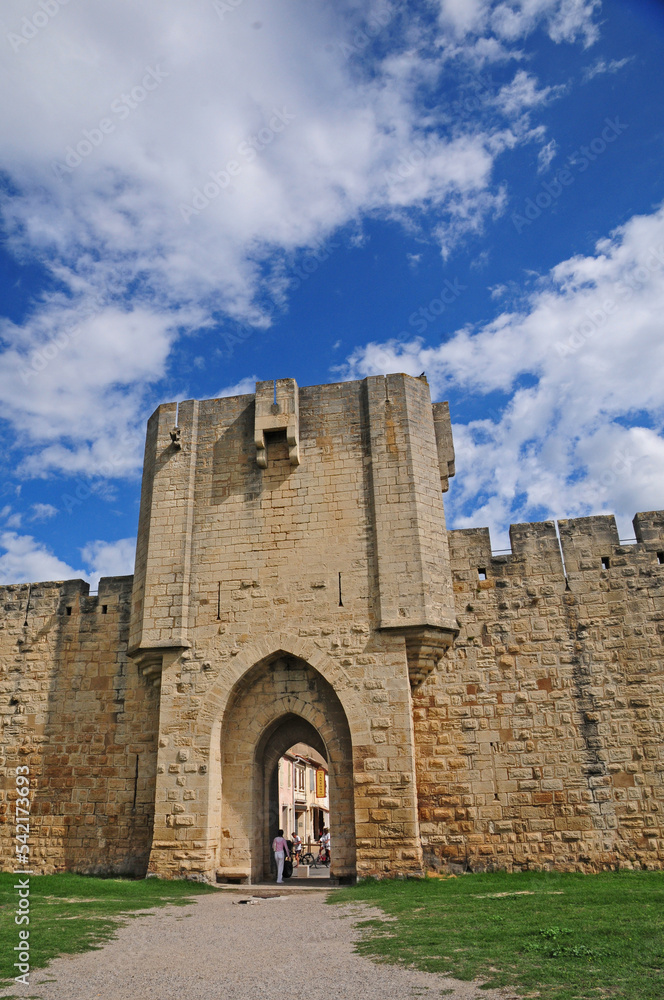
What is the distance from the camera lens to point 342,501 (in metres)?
12.5

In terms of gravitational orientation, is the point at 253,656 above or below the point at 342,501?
below

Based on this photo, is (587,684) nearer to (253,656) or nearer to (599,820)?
(599,820)

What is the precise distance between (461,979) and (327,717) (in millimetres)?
6794

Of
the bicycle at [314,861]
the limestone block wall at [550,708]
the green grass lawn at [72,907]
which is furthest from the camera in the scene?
the bicycle at [314,861]

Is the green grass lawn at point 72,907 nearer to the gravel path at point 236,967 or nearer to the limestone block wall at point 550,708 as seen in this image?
the gravel path at point 236,967

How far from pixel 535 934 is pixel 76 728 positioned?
9.71m

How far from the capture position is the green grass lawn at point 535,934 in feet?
15.8

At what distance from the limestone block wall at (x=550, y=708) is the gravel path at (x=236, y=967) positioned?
12.8 feet

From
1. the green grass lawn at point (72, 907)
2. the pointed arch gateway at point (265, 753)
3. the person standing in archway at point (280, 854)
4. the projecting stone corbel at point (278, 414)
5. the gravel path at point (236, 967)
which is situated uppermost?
the projecting stone corbel at point (278, 414)

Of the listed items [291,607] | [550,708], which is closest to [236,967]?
[291,607]

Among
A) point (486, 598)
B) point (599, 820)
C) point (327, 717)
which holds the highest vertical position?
point (486, 598)

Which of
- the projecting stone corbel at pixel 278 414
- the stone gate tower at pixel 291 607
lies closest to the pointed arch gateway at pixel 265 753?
the stone gate tower at pixel 291 607

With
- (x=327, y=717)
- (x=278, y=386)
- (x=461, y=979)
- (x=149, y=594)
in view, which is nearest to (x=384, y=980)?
(x=461, y=979)

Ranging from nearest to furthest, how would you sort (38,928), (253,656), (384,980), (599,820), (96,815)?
(384,980)
(38,928)
(599,820)
(253,656)
(96,815)
